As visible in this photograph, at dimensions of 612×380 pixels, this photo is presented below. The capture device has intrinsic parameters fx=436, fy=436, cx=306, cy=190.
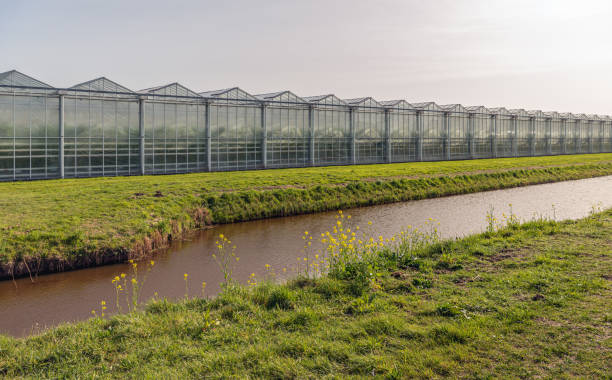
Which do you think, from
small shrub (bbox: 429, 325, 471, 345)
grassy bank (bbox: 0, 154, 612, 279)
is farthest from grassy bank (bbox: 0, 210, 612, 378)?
grassy bank (bbox: 0, 154, 612, 279)

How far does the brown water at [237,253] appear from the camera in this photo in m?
11.1

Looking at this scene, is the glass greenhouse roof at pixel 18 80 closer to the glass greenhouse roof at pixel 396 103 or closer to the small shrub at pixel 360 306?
the small shrub at pixel 360 306

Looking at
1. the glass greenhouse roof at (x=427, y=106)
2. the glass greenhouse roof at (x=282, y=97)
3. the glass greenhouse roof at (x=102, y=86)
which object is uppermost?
the glass greenhouse roof at (x=427, y=106)

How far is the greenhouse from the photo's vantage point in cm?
3234

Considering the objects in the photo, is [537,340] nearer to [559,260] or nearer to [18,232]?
[559,260]

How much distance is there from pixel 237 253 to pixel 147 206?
6080 millimetres

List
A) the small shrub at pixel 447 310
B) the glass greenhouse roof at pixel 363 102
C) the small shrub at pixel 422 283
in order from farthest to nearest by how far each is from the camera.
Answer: the glass greenhouse roof at pixel 363 102
the small shrub at pixel 422 283
the small shrub at pixel 447 310

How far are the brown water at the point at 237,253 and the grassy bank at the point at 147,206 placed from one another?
2.34ft

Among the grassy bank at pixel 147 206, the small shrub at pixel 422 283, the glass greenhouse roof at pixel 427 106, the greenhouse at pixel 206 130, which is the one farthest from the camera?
the glass greenhouse roof at pixel 427 106

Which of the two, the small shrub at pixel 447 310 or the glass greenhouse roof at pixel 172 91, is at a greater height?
the glass greenhouse roof at pixel 172 91

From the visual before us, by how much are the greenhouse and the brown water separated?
19815 millimetres

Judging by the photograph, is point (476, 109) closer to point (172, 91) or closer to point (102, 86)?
point (172, 91)

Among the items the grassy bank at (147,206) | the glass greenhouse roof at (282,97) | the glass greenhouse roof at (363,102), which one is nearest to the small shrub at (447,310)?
the grassy bank at (147,206)

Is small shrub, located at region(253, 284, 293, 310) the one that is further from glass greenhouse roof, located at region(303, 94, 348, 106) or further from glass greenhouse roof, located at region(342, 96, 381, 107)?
glass greenhouse roof, located at region(342, 96, 381, 107)
